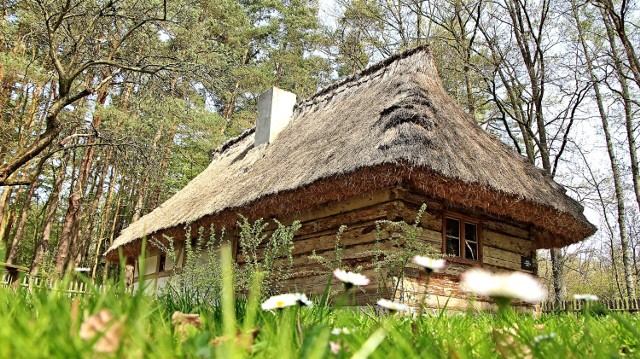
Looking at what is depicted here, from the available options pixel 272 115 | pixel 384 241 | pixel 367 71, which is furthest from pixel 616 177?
pixel 384 241

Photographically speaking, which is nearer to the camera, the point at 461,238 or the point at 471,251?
the point at 461,238

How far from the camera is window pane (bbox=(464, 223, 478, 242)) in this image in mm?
7795

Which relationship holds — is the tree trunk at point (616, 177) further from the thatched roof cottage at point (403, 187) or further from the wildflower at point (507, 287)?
the wildflower at point (507, 287)

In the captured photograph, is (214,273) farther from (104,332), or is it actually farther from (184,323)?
(104,332)

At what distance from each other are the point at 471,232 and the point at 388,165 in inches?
93.5

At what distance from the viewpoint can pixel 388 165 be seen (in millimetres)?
6344

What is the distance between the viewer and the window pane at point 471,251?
25.3 ft

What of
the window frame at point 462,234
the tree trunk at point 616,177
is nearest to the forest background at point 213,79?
the tree trunk at point 616,177

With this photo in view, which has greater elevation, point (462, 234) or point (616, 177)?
point (616, 177)

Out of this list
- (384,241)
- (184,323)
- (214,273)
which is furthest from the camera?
(384,241)

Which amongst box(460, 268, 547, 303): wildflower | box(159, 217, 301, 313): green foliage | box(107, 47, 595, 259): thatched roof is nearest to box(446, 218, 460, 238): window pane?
box(107, 47, 595, 259): thatched roof

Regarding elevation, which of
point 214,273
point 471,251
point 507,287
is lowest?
point 507,287

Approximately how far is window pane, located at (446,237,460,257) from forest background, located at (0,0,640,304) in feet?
16.6

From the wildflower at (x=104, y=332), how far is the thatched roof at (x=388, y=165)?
564 cm
